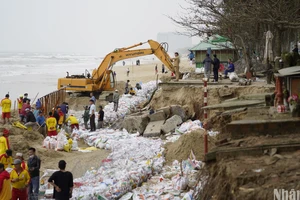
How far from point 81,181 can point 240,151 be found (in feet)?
14.7

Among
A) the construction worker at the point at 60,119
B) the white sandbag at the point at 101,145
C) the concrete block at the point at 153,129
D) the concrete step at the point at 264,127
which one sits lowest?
the white sandbag at the point at 101,145

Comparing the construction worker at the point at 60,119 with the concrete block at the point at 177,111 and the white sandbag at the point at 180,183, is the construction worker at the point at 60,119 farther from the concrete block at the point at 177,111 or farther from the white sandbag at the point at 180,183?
the white sandbag at the point at 180,183

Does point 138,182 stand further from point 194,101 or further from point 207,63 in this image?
point 207,63

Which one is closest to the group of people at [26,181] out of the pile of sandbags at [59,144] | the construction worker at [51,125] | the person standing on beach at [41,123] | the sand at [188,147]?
the sand at [188,147]

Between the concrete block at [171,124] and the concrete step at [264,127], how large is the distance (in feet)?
23.1

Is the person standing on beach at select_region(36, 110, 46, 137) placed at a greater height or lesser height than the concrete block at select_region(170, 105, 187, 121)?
lesser

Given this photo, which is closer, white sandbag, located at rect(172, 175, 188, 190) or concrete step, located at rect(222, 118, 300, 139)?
concrete step, located at rect(222, 118, 300, 139)

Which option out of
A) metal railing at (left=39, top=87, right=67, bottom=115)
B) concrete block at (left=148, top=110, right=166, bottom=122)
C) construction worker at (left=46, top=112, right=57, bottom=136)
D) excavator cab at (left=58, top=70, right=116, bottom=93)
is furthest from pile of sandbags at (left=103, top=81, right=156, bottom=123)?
construction worker at (left=46, top=112, right=57, bottom=136)

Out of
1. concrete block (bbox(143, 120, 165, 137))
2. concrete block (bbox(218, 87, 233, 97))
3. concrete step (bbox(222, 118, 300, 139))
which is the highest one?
concrete block (bbox(218, 87, 233, 97))

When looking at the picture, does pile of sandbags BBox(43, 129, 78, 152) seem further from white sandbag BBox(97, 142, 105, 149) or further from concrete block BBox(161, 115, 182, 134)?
concrete block BBox(161, 115, 182, 134)

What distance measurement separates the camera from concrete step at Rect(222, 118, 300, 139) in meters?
7.06

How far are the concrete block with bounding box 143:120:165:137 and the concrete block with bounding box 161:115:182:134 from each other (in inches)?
7.9

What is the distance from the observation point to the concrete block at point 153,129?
47.2 feet

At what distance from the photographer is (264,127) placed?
713cm
